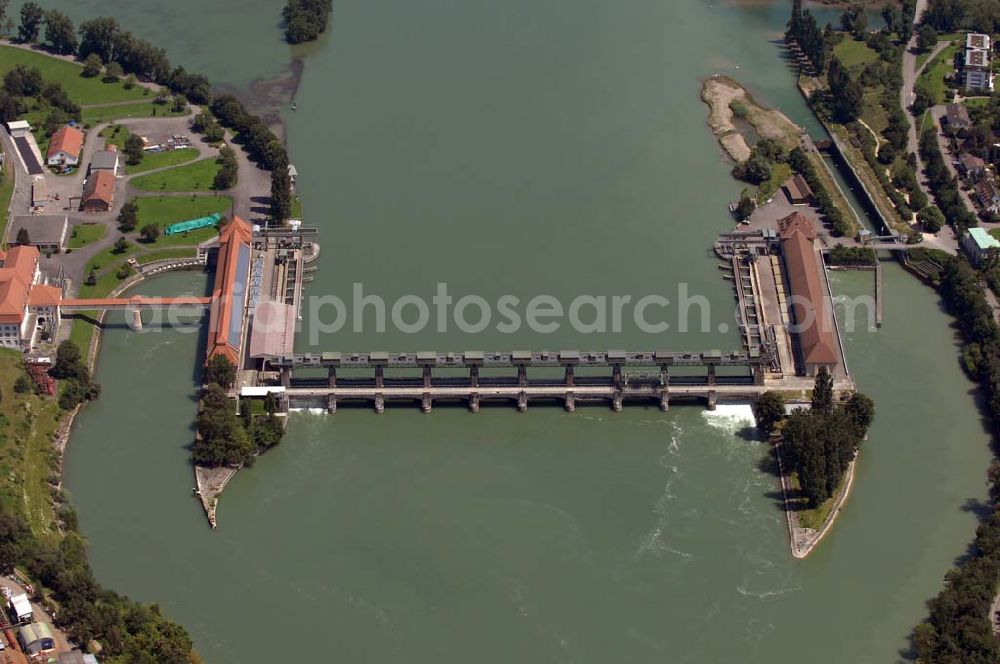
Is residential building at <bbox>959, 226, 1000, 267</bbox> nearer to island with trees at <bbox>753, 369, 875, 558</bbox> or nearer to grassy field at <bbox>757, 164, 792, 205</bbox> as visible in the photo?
grassy field at <bbox>757, 164, 792, 205</bbox>

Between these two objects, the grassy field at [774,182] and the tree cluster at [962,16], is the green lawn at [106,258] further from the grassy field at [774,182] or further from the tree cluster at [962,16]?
the tree cluster at [962,16]

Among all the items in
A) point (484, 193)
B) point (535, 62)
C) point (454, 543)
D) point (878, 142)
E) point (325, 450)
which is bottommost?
point (454, 543)

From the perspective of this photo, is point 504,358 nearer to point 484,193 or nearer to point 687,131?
point 484,193

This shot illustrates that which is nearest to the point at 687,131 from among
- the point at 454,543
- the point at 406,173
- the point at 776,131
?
the point at 776,131

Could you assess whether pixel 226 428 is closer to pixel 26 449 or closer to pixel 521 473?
pixel 26 449

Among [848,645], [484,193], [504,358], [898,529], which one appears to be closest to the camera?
[848,645]

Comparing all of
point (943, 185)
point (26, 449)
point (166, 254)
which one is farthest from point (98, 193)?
point (943, 185)

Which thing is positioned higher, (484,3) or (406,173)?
(484,3)
